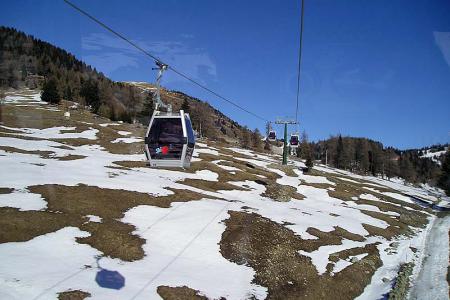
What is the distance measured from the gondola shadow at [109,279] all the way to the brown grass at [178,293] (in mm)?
2025

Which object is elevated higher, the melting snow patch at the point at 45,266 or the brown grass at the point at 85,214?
the brown grass at the point at 85,214

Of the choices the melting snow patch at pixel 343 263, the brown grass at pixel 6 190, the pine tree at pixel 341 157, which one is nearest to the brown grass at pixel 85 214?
the brown grass at pixel 6 190

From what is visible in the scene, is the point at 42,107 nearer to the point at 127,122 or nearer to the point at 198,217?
the point at 127,122

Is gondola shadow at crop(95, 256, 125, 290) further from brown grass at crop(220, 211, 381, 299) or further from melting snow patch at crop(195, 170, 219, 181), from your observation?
melting snow patch at crop(195, 170, 219, 181)

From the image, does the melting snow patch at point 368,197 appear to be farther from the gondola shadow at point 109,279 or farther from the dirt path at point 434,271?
the gondola shadow at point 109,279

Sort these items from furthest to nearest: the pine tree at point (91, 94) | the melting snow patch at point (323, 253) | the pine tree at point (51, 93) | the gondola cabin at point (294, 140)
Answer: the pine tree at point (91, 94)
the pine tree at point (51, 93)
the gondola cabin at point (294, 140)
the melting snow patch at point (323, 253)

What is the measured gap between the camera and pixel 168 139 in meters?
25.3

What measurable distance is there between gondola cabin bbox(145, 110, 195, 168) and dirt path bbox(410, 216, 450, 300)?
58.7 ft

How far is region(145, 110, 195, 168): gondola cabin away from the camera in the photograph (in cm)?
2525

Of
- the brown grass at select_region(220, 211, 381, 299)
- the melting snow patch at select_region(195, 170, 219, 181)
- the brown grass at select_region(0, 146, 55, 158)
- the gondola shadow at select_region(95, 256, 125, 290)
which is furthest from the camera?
the melting snow patch at select_region(195, 170, 219, 181)

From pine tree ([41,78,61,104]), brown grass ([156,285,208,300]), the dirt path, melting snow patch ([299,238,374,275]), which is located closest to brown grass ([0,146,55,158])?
melting snow patch ([299,238,374,275])

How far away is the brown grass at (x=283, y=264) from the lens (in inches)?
1010

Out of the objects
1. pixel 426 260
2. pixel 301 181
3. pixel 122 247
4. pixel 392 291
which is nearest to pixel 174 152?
pixel 122 247

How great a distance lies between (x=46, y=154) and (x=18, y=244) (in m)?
34.7
